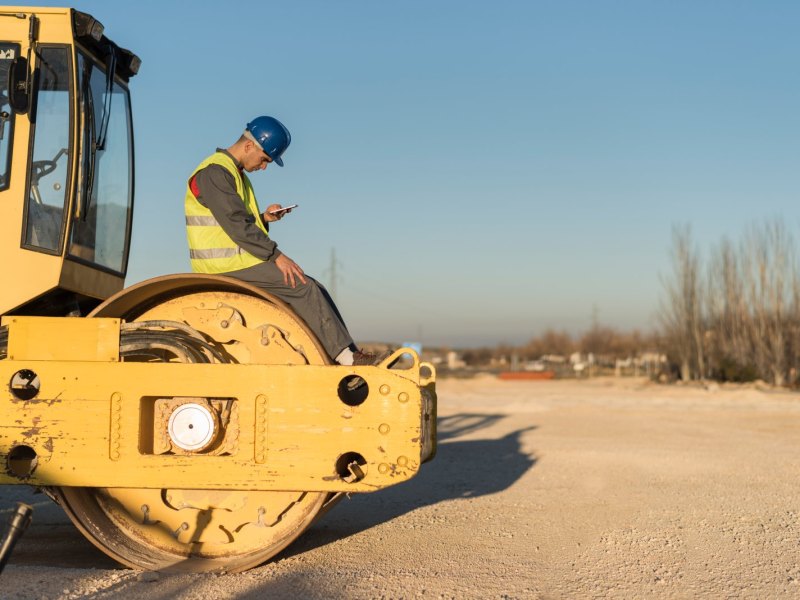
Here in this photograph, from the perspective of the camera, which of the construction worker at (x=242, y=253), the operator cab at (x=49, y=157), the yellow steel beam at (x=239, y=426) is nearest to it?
the yellow steel beam at (x=239, y=426)

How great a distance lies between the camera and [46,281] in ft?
16.4

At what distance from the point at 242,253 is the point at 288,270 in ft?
0.96

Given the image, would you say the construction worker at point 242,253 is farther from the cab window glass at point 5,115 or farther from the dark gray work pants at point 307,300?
the cab window glass at point 5,115

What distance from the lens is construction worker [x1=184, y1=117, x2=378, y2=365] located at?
189 inches

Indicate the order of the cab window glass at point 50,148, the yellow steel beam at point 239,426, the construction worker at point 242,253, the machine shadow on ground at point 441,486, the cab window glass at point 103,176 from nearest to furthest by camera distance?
the yellow steel beam at point 239,426
the construction worker at point 242,253
the cab window glass at point 50,148
the cab window glass at point 103,176
the machine shadow on ground at point 441,486

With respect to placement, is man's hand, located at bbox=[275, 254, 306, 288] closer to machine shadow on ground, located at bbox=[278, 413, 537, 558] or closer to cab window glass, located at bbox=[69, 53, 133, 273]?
cab window glass, located at bbox=[69, 53, 133, 273]

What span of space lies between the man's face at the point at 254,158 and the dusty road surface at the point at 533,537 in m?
2.26

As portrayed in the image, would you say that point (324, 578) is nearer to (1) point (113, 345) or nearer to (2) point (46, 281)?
(1) point (113, 345)

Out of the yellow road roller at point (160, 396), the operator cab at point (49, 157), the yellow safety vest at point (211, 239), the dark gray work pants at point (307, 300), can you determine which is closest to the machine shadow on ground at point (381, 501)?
the yellow road roller at point (160, 396)

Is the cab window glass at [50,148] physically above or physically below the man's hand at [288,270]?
above

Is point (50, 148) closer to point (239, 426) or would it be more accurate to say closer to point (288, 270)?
point (288, 270)

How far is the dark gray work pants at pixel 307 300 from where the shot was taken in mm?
4812

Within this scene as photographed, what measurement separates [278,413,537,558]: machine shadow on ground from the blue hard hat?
7.71ft

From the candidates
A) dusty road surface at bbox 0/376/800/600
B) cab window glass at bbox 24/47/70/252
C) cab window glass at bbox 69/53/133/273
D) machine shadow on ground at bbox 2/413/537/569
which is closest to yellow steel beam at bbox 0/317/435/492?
dusty road surface at bbox 0/376/800/600
